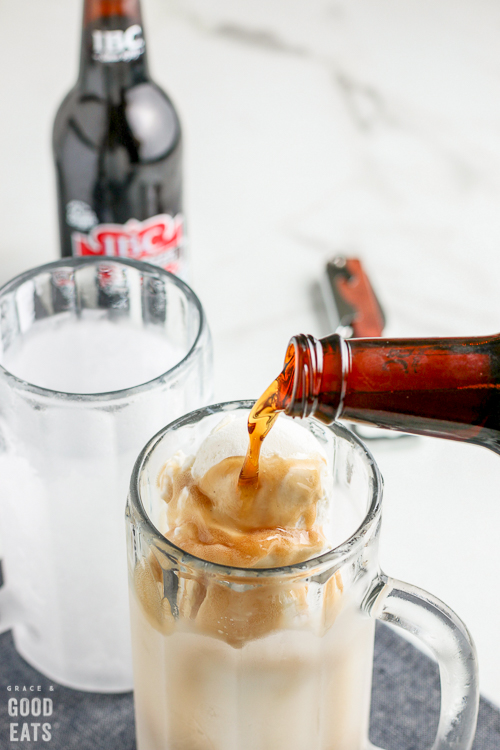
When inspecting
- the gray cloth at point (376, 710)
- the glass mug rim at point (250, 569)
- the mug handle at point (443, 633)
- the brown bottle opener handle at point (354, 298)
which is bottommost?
the gray cloth at point (376, 710)

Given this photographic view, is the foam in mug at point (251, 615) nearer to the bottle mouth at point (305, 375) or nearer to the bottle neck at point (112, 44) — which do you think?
the bottle mouth at point (305, 375)

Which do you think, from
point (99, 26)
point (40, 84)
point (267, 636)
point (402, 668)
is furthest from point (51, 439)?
point (40, 84)

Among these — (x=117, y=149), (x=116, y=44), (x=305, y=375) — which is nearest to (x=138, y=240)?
(x=117, y=149)

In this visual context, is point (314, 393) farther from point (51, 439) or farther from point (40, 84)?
point (40, 84)

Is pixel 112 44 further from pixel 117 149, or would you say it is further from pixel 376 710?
pixel 376 710

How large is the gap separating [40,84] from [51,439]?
1.00 m

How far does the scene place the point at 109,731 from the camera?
675 millimetres

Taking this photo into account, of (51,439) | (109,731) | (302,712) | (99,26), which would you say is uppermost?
(99,26)

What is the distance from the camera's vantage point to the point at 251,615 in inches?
19.1

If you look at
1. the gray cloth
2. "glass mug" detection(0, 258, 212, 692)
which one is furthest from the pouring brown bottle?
the gray cloth

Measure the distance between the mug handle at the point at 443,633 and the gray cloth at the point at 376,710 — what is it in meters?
0.14

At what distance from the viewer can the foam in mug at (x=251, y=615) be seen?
0.49 metres

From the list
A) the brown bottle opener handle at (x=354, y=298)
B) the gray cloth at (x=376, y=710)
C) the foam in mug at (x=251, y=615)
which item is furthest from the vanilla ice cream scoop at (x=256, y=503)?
the brown bottle opener handle at (x=354, y=298)

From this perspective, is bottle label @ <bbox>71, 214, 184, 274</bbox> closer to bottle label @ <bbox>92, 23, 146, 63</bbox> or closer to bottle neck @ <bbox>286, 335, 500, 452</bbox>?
bottle label @ <bbox>92, 23, 146, 63</bbox>
